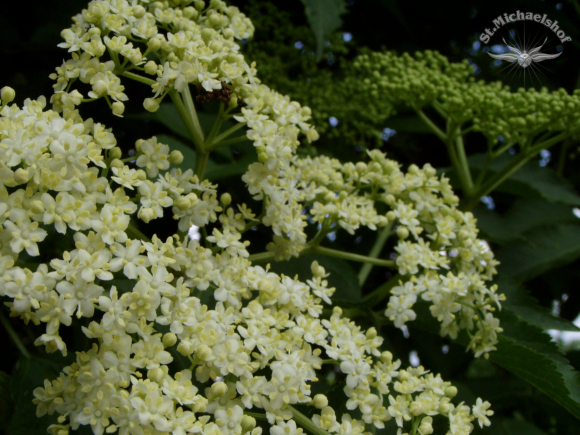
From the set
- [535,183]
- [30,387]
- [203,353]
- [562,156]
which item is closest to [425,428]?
[203,353]

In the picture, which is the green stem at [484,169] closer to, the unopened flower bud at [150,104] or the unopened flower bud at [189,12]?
the unopened flower bud at [189,12]

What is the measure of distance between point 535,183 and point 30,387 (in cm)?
189

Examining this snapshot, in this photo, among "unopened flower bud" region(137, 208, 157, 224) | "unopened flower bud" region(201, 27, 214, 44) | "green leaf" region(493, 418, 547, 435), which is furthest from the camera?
"green leaf" region(493, 418, 547, 435)

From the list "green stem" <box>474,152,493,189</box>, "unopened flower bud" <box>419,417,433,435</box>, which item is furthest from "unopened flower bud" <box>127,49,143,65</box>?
"green stem" <box>474,152,493,189</box>

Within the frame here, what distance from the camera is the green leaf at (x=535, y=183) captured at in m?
2.09

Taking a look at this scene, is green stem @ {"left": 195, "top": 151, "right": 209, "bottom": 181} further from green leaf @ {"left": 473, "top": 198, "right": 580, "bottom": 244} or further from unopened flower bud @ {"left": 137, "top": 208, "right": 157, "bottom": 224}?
green leaf @ {"left": 473, "top": 198, "right": 580, "bottom": 244}

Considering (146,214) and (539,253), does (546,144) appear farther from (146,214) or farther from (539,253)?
(146,214)

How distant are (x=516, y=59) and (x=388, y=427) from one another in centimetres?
141

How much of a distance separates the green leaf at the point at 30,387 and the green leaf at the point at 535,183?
1668mm

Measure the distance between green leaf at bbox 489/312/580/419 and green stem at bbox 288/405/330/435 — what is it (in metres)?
0.52

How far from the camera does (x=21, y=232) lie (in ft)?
3.11

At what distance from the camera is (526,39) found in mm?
2084

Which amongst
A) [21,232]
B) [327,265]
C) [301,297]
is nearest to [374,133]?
[327,265]

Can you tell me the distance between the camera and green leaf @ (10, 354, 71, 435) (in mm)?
1207
